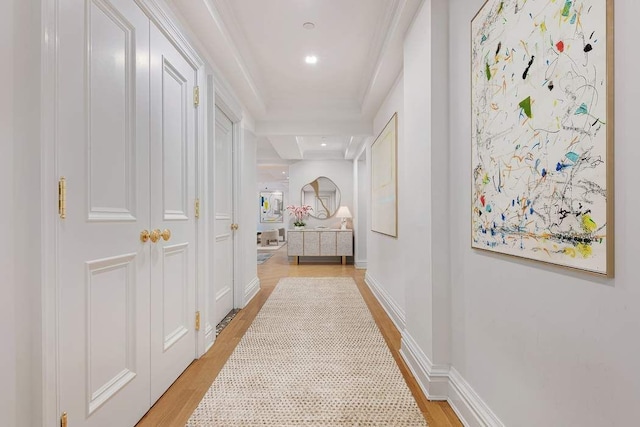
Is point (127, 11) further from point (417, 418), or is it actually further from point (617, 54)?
point (417, 418)

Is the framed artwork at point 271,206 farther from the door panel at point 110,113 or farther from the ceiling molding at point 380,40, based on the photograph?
the door panel at point 110,113

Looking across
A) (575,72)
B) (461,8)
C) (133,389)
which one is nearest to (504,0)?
(461,8)

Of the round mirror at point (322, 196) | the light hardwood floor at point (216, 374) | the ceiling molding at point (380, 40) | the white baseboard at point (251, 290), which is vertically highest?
the ceiling molding at point (380, 40)

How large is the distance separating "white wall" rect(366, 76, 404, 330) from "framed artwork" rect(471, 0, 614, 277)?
0.92 metres

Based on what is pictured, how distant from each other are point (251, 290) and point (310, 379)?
2160 mm

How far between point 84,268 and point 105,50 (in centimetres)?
89

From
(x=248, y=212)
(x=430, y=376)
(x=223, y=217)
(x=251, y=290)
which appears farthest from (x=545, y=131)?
A: (x=251, y=290)

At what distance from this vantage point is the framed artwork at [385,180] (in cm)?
318

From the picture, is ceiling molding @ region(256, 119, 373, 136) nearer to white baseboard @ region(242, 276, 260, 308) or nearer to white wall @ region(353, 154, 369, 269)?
white wall @ region(353, 154, 369, 269)

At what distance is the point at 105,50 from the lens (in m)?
1.39

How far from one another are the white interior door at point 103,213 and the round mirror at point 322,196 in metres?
5.50

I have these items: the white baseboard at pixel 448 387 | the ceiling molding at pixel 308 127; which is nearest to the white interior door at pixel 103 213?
the white baseboard at pixel 448 387

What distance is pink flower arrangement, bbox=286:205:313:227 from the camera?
7.05 m

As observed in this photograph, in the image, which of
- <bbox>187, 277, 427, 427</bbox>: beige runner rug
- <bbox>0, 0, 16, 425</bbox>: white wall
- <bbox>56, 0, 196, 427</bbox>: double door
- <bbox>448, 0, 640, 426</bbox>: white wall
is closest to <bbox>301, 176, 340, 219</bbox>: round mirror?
<bbox>187, 277, 427, 427</bbox>: beige runner rug
